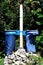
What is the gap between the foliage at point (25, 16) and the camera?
27.8ft

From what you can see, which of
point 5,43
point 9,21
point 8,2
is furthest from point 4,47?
point 8,2

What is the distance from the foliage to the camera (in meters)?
8.48

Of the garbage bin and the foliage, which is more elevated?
the foliage

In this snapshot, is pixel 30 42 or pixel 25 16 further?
pixel 25 16

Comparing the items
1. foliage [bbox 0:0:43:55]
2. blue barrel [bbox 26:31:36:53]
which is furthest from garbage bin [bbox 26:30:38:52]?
foliage [bbox 0:0:43:55]

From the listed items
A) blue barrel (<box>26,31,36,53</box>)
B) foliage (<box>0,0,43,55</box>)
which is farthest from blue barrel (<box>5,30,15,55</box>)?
blue barrel (<box>26,31,36,53</box>)

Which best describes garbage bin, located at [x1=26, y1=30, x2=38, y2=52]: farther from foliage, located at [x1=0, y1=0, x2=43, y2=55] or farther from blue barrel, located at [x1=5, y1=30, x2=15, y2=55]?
blue barrel, located at [x1=5, y1=30, x2=15, y2=55]

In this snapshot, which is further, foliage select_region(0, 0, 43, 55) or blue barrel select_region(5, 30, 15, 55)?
blue barrel select_region(5, 30, 15, 55)

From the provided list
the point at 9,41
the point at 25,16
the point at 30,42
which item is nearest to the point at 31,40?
the point at 30,42

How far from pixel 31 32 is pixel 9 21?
0.95 meters

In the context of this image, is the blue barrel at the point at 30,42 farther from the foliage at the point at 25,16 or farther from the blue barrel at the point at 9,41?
the blue barrel at the point at 9,41

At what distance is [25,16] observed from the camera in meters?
9.05

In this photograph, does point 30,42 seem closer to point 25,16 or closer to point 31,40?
point 31,40

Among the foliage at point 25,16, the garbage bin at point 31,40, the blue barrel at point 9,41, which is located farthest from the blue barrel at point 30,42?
the blue barrel at point 9,41
